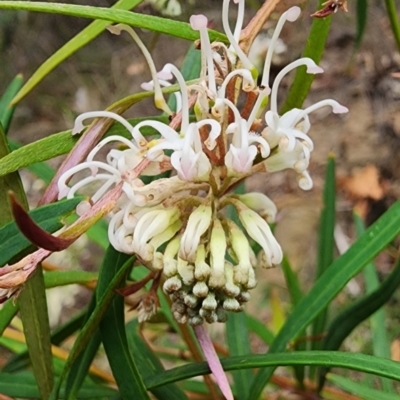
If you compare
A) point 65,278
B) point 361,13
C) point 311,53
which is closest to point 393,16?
point 311,53

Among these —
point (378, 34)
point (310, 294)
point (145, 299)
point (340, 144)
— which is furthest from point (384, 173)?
point (145, 299)

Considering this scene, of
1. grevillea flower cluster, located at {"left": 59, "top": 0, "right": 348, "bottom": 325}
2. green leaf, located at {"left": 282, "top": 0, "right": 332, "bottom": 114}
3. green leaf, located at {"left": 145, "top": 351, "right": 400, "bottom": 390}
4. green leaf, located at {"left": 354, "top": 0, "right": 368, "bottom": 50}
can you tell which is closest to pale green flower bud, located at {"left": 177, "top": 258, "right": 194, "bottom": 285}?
grevillea flower cluster, located at {"left": 59, "top": 0, "right": 348, "bottom": 325}

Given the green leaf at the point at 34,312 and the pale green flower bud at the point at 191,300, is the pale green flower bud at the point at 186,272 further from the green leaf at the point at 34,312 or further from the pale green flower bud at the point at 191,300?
the green leaf at the point at 34,312

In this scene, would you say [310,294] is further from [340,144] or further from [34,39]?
[34,39]

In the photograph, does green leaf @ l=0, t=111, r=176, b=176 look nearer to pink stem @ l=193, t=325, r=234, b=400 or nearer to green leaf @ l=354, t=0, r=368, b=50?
Result: pink stem @ l=193, t=325, r=234, b=400

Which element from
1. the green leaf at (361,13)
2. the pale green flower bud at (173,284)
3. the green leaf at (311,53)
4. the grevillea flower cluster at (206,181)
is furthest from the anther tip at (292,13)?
the green leaf at (361,13)
